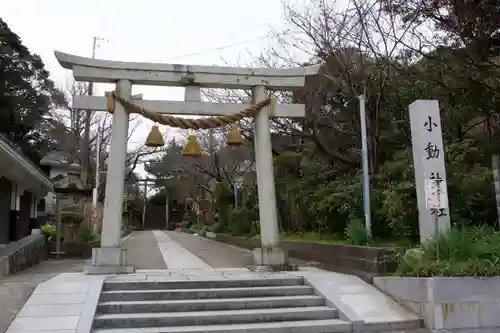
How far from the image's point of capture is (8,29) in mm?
30531

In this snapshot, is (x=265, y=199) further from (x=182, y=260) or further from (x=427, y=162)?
(x=182, y=260)

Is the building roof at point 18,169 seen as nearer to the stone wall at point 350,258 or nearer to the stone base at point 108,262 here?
the stone base at point 108,262

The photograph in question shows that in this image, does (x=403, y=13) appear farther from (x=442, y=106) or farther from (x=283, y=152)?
(x=283, y=152)

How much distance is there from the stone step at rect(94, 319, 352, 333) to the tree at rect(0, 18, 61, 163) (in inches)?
1023

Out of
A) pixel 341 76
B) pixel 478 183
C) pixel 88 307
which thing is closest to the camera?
pixel 88 307

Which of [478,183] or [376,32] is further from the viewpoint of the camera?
[376,32]

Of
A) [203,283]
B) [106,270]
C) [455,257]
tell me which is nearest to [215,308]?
[203,283]

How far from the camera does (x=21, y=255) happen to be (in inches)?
491

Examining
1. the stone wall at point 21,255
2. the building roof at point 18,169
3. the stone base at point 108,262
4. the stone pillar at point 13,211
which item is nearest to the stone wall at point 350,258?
the stone base at point 108,262

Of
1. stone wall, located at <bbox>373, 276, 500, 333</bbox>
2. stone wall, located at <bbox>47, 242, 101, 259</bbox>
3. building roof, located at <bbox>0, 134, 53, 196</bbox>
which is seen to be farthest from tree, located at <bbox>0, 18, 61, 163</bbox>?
stone wall, located at <bbox>373, 276, 500, 333</bbox>

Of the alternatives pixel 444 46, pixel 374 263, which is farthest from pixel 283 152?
pixel 374 263

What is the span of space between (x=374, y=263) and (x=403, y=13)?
19.7 ft

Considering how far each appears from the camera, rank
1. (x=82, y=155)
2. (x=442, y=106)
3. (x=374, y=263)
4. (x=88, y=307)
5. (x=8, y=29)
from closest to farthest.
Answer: (x=88, y=307), (x=374, y=263), (x=442, y=106), (x=8, y=29), (x=82, y=155)

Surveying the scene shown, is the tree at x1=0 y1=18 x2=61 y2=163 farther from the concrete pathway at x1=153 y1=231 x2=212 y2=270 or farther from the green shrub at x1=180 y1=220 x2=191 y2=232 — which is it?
the green shrub at x1=180 y1=220 x2=191 y2=232
